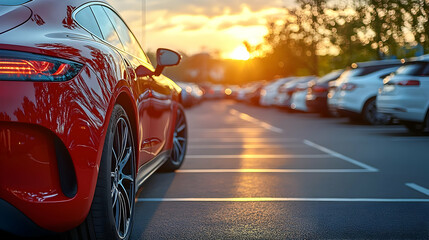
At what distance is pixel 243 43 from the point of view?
73.2 metres

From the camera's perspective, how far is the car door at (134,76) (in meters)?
4.13

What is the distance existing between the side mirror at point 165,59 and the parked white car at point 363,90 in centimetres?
1029

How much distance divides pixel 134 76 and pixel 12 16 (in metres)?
1.10

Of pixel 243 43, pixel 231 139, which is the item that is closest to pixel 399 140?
pixel 231 139

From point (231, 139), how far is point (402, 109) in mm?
3186

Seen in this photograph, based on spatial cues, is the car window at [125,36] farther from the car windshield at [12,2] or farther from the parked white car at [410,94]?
the parked white car at [410,94]

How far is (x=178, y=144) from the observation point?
703cm

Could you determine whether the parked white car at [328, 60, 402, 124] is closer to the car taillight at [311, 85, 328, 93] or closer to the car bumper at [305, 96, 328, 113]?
the car taillight at [311, 85, 328, 93]

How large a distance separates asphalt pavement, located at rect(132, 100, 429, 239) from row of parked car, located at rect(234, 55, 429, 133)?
151 cm

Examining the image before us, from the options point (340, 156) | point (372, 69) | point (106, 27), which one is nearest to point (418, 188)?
point (340, 156)

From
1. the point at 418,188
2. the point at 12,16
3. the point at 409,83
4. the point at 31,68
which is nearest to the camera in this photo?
the point at 31,68

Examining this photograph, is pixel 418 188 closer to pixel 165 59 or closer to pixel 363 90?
pixel 165 59

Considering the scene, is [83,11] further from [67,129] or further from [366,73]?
[366,73]

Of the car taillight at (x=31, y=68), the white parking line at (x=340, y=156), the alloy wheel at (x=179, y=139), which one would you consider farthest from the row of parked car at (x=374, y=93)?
the car taillight at (x=31, y=68)
